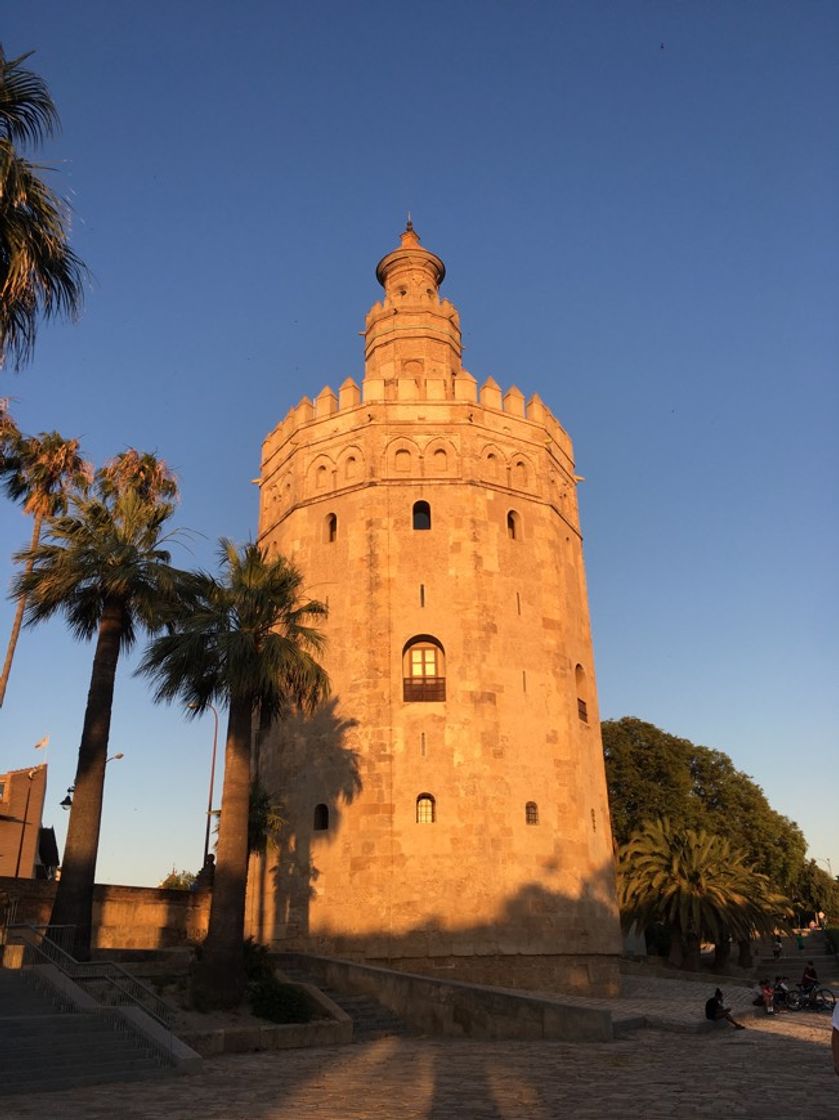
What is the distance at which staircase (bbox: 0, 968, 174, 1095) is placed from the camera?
1216cm

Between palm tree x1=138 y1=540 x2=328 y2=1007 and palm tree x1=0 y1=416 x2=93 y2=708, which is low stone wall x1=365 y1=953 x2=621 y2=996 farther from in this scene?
palm tree x1=0 y1=416 x2=93 y2=708

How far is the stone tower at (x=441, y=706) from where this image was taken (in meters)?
24.3

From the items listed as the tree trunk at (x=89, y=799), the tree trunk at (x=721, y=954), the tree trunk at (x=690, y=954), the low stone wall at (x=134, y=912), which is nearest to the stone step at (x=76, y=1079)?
the tree trunk at (x=89, y=799)

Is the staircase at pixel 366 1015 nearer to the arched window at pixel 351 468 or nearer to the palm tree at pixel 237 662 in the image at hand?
the palm tree at pixel 237 662

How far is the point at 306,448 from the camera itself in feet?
101

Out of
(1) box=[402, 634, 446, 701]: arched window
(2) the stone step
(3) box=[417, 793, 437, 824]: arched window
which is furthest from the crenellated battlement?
(2) the stone step

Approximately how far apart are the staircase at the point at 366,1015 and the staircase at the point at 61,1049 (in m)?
5.61

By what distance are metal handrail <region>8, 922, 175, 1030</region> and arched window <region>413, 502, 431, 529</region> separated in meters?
16.2

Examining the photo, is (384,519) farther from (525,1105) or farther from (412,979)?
(525,1105)

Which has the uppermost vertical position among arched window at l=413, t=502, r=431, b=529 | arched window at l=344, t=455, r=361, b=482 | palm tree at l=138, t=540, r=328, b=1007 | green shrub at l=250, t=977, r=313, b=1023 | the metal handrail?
arched window at l=344, t=455, r=361, b=482

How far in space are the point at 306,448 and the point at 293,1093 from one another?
2205 centimetres

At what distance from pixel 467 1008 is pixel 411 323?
23.2m

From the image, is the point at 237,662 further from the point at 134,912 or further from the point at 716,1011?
the point at 716,1011

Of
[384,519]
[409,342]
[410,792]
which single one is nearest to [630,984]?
→ [410,792]
